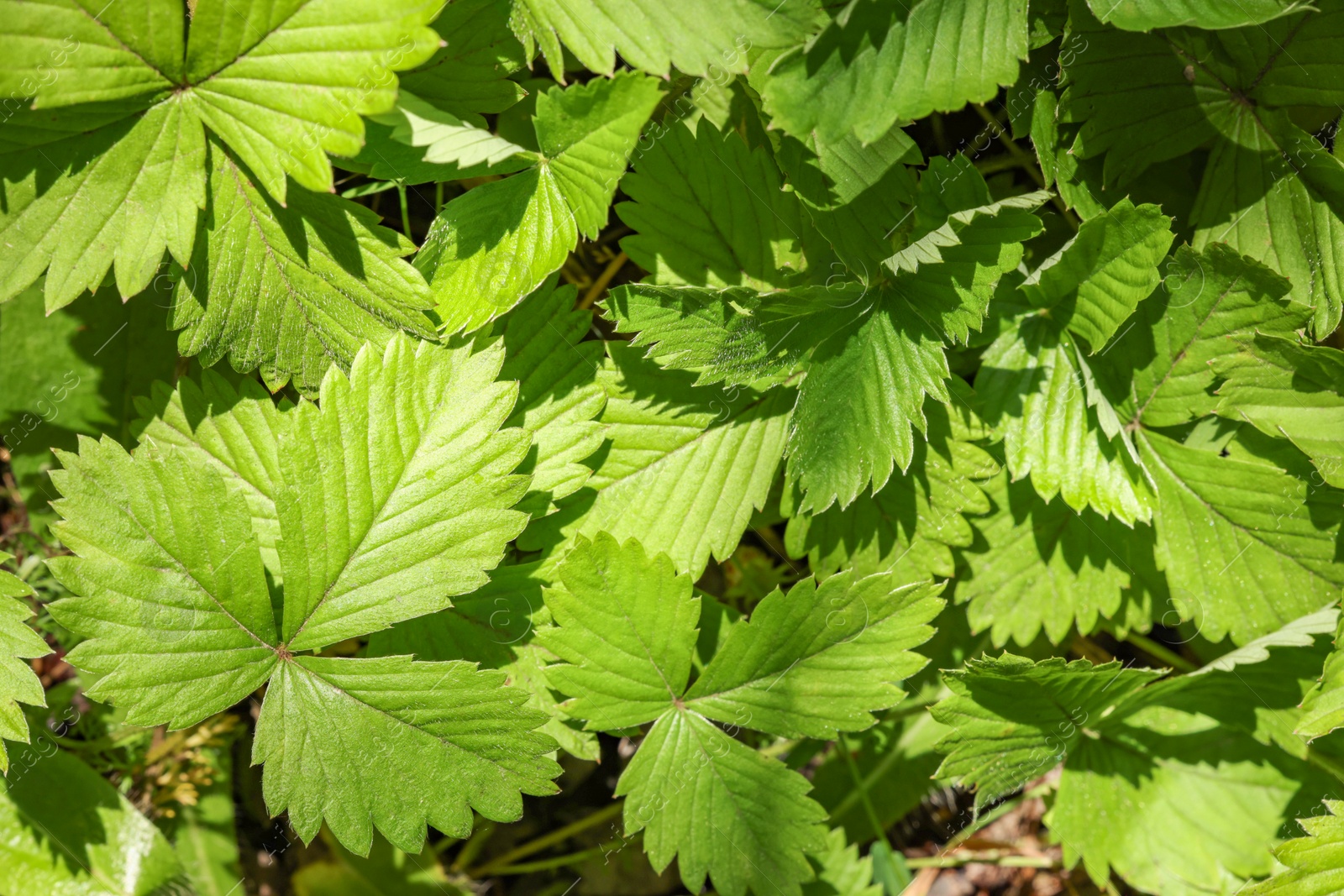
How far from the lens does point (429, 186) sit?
1749mm

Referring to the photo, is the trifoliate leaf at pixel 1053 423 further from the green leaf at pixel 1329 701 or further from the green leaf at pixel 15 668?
the green leaf at pixel 15 668

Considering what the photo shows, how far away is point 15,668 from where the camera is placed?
1354 millimetres

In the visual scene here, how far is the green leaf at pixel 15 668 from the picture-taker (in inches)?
52.7

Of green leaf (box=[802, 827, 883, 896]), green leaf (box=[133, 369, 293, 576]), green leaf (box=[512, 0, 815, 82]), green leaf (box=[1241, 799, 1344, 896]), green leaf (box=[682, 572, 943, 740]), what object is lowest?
green leaf (box=[802, 827, 883, 896])

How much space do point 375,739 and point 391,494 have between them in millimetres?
398

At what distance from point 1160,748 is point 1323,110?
1338 mm

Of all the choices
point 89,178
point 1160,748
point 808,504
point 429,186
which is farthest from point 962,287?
point 89,178

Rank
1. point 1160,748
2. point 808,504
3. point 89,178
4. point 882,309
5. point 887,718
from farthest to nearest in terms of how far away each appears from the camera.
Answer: point 887,718 < point 1160,748 < point 808,504 < point 882,309 < point 89,178

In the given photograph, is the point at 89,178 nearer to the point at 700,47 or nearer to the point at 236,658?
the point at 236,658

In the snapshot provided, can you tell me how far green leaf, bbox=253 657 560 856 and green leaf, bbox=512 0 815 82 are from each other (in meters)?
0.96

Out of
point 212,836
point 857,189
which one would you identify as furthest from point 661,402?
point 212,836

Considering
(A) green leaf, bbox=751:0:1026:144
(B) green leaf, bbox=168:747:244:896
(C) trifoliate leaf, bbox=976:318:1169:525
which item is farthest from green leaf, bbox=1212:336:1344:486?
(B) green leaf, bbox=168:747:244:896

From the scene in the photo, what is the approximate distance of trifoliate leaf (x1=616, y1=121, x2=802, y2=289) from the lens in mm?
1504

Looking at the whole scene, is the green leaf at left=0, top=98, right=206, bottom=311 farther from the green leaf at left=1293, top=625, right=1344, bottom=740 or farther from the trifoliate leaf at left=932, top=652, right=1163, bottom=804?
the green leaf at left=1293, top=625, right=1344, bottom=740
